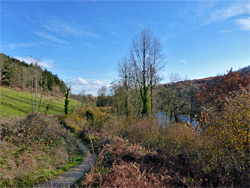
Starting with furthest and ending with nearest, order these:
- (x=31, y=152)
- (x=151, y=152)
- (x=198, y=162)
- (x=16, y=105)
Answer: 1. (x=16, y=105)
2. (x=31, y=152)
3. (x=151, y=152)
4. (x=198, y=162)

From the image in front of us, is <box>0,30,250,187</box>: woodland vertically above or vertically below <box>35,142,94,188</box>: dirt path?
above

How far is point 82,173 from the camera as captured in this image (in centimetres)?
643

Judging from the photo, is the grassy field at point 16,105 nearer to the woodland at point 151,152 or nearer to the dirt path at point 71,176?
the woodland at point 151,152

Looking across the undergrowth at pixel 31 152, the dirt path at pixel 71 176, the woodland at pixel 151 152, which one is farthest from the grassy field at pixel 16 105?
the dirt path at pixel 71 176

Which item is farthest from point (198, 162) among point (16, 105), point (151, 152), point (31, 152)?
point (16, 105)

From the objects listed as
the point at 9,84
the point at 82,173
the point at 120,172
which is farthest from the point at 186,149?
the point at 9,84

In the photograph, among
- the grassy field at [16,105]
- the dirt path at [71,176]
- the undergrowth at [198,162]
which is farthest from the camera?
the grassy field at [16,105]

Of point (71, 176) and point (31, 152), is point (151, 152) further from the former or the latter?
point (31, 152)

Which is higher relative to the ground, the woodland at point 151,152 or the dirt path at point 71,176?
the woodland at point 151,152

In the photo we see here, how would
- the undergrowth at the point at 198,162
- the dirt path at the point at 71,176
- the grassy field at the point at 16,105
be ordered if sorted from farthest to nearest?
1. the grassy field at the point at 16,105
2. the dirt path at the point at 71,176
3. the undergrowth at the point at 198,162

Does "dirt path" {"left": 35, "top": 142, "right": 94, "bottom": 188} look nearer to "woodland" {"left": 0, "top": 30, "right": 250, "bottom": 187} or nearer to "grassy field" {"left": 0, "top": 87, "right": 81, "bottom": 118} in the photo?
"woodland" {"left": 0, "top": 30, "right": 250, "bottom": 187}

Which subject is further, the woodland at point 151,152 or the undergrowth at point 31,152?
the undergrowth at point 31,152

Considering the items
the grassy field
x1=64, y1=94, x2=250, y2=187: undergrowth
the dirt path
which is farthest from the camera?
the grassy field

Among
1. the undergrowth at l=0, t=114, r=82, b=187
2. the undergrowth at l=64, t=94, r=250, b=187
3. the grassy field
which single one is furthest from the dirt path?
the grassy field
